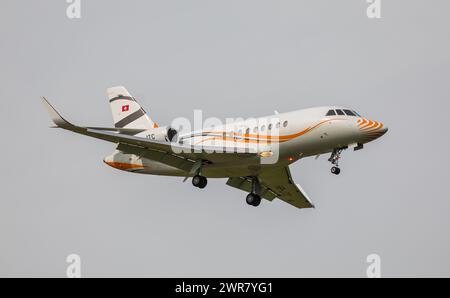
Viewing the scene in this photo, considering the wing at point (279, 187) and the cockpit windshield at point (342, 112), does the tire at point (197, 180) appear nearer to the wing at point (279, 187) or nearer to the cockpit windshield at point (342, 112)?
the wing at point (279, 187)

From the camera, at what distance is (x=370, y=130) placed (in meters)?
37.5

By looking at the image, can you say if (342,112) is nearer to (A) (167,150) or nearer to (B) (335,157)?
(B) (335,157)

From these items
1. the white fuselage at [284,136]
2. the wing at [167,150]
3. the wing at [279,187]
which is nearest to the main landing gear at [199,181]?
the white fuselage at [284,136]

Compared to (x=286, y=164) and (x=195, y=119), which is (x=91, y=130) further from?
(x=286, y=164)

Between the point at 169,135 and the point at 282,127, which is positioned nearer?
the point at 282,127

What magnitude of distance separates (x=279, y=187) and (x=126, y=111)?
9330 millimetres

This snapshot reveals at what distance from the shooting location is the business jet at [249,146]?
37.9 meters

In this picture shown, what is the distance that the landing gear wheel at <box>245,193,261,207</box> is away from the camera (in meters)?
43.5

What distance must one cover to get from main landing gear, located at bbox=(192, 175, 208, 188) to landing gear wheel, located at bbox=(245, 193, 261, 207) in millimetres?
3916

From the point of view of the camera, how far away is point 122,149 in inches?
1609

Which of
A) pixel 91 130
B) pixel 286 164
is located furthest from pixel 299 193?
pixel 91 130

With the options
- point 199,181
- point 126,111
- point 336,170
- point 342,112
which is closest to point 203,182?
point 199,181

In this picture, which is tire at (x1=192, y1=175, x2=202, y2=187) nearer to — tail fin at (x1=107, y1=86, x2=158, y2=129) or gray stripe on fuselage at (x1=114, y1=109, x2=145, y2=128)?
tail fin at (x1=107, y1=86, x2=158, y2=129)

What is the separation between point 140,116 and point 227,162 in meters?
7.79
